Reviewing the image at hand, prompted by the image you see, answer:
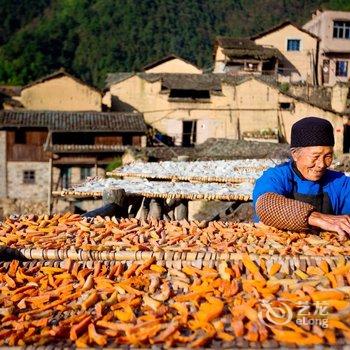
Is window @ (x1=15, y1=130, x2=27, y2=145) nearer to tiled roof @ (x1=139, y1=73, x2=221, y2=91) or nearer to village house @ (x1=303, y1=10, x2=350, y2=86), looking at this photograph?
tiled roof @ (x1=139, y1=73, x2=221, y2=91)

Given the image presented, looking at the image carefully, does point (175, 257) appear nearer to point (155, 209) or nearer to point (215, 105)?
point (155, 209)

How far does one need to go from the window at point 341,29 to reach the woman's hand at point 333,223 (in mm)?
35653

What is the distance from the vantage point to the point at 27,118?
24781 mm

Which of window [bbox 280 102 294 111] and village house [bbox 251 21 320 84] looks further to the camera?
village house [bbox 251 21 320 84]

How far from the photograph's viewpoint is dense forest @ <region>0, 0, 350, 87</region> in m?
51.6

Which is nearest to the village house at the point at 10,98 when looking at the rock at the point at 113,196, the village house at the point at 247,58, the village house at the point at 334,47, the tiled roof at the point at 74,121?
the tiled roof at the point at 74,121

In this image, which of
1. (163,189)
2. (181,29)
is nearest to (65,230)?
(163,189)

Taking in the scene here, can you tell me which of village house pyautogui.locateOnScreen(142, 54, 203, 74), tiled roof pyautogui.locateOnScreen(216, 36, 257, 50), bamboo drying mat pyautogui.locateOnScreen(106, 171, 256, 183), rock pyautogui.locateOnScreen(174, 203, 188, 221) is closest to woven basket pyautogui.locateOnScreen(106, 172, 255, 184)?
bamboo drying mat pyautogui.locateOnScreen(106, 171, 256, 183)

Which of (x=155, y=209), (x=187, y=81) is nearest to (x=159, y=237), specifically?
(x=155, y=209)

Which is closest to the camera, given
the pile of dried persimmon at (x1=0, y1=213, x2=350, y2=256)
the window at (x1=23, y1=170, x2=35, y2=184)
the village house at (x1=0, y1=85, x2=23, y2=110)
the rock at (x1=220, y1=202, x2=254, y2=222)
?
the pile of dried persimmon at (x1=0, y1=213, x2=350, y2=256)

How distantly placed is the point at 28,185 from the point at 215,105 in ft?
38.6

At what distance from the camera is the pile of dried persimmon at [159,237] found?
286cm

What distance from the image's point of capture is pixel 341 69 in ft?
116

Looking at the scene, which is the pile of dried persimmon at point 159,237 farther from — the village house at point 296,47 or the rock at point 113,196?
the village house at point 296,47
